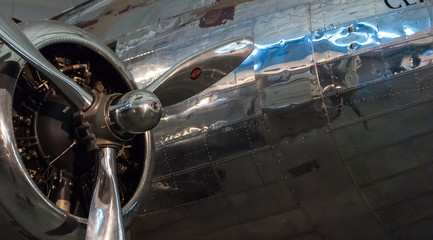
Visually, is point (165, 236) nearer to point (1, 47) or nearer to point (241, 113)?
point (241, 113)

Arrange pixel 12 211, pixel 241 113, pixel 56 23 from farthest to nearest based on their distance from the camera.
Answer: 1. pixel 241 113
2. pixel 56 23
3. pixel 12 211

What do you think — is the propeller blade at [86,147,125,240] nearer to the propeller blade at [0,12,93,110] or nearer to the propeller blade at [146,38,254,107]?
the propeller blade at [0,12,93,110]

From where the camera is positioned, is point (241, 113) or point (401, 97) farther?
point (241, 113)

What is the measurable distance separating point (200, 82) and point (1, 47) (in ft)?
5.59

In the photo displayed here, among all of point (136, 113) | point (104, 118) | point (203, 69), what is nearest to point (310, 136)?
point (203, 69)

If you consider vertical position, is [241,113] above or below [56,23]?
below

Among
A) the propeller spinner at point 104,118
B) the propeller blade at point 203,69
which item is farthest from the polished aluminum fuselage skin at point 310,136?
the propeller spinner at point 104,118

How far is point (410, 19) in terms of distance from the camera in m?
4.96

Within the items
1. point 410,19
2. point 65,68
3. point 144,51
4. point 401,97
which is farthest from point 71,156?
point 410,19

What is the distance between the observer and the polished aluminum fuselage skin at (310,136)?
16.1 ft

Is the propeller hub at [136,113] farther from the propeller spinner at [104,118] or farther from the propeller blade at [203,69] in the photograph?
the propeller blade at [203,69]

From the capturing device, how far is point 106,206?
13.1 ft

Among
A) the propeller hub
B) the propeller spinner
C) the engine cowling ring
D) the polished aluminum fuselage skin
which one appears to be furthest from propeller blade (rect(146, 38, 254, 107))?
the engine cowling ring

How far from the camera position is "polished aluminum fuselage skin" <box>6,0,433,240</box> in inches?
193
